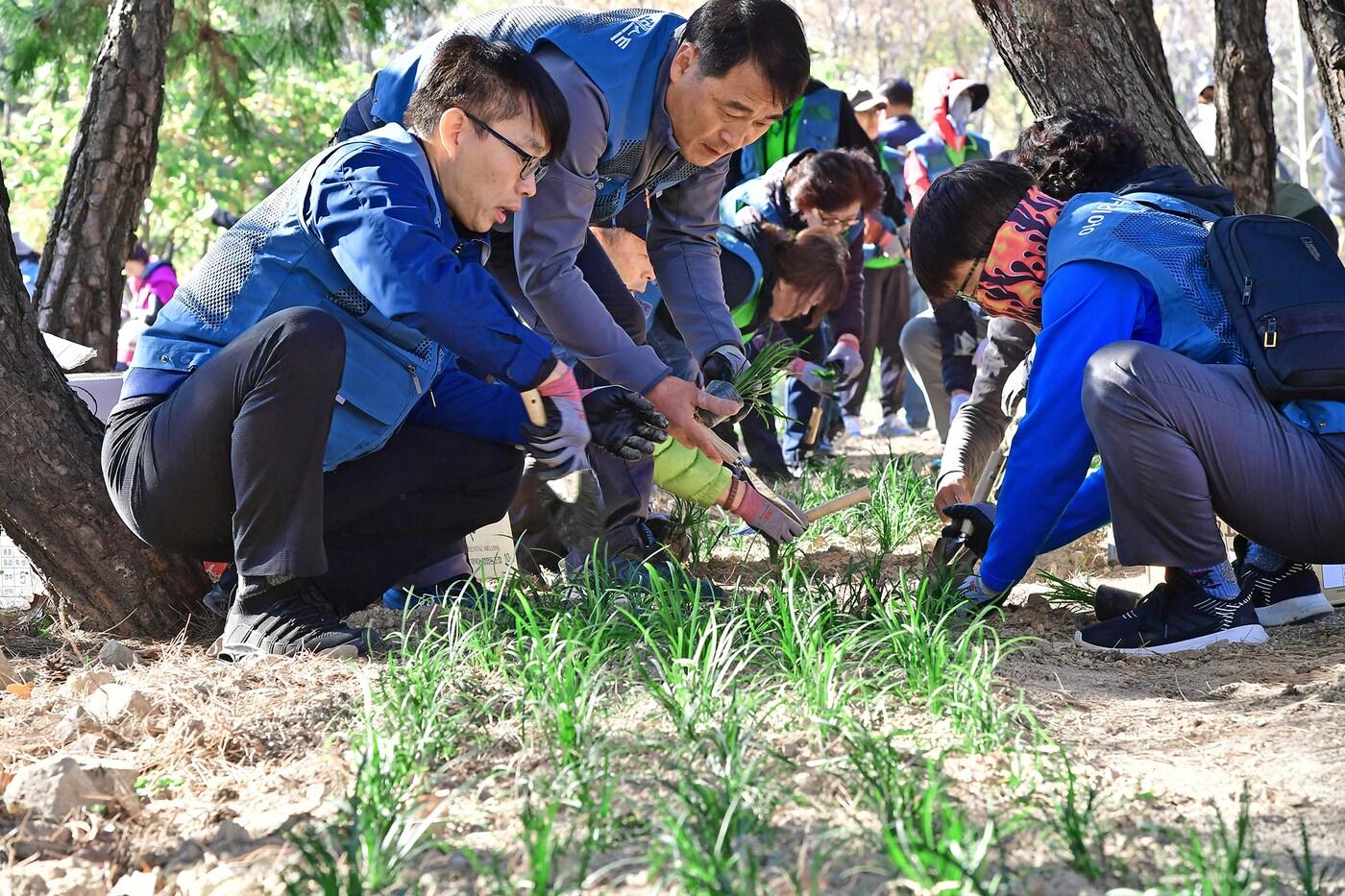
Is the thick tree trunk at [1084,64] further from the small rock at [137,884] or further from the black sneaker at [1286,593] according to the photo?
the small rock at [137,884]

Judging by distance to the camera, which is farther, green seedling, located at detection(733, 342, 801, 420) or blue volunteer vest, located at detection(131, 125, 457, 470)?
green seedling, located at detection(733, 342, 801, 420)

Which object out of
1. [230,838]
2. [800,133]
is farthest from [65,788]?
[800,133]

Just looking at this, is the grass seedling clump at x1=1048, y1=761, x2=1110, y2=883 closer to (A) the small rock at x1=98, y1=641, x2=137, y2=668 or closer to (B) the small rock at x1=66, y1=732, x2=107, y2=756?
(B) the small rock at x1=66, y1=732, x2=107, y2=756

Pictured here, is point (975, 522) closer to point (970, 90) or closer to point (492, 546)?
point (492, 546)

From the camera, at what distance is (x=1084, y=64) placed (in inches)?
159

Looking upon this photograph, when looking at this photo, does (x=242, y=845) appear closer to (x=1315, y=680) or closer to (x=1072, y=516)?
(x=1315, y=680)

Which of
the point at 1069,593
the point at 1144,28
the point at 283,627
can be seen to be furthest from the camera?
the point at 1144,28

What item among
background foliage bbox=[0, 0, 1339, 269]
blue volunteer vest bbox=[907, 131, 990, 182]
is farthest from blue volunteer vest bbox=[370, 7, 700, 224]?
blue volunteer vest bbox=[907, 131, 990, 182]

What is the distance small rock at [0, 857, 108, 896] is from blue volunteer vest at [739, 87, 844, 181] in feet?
18.0

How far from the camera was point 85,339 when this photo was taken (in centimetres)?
479

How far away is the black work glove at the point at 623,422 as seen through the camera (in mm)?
2980

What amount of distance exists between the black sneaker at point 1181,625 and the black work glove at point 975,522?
381 millimetres

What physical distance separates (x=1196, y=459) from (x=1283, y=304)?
361 millimetres

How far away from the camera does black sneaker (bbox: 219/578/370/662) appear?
2.71 meters
